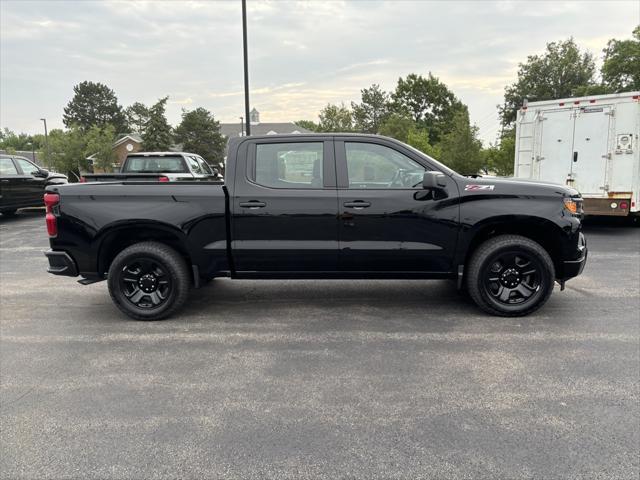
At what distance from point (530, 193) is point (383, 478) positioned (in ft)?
10.8

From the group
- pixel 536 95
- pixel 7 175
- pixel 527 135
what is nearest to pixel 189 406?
pixel 527 135

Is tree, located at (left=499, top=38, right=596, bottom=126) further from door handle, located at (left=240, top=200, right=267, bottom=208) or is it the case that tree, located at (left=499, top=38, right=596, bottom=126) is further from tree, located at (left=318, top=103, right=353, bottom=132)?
door handle, located at (left=240, top=200, right=267, bottom=208)

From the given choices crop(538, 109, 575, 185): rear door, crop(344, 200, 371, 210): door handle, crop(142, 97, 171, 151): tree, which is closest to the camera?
crop(344, 200, 371, 210): door handle

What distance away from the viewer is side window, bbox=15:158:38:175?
13419 millimetres

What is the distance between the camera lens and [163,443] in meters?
2.75

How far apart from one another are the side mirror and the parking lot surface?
4.44 ft

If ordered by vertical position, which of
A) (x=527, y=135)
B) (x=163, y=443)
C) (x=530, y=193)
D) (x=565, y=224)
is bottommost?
(x=163, y=443)

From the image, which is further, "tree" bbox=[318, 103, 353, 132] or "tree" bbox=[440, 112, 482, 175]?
"tree" bbox=[318, 103, 353, 132]

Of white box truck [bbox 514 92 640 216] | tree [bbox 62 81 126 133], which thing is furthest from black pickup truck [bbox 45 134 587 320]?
tree [bbox 62 81 126 133]

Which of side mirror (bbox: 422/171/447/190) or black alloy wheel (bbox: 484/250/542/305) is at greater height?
side mirror (bbox: 422/171/447/190)

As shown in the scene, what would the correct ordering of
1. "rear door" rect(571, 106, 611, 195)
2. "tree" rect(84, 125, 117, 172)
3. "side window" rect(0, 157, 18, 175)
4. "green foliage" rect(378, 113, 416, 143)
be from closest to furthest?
"rear door" rect(571, 106, 611, 195) < "side window" rect(0, 157, 18, 175) < "green foliage" rect(378, 113, 416, 143) < "tree" rect(84, 125, 117, 172)

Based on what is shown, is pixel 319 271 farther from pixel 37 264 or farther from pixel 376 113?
pixel 376 113

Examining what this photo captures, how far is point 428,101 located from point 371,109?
26.2 ft

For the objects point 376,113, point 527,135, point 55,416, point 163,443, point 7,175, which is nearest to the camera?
point 163,443
